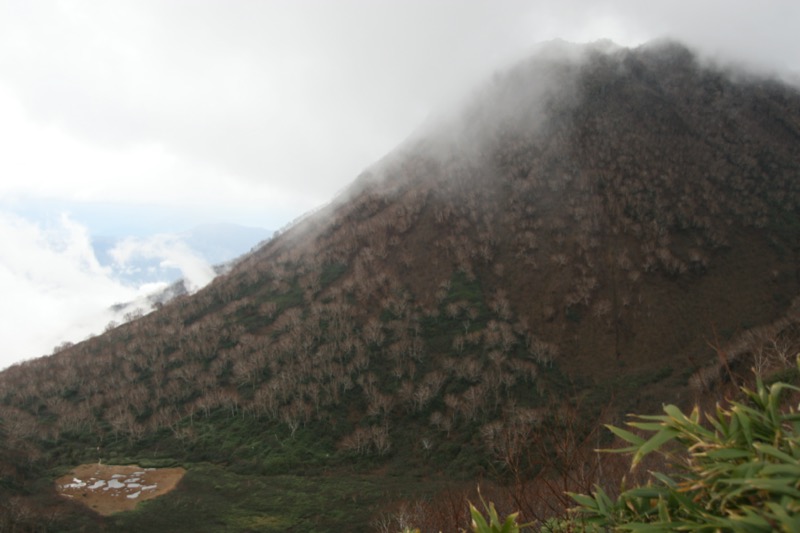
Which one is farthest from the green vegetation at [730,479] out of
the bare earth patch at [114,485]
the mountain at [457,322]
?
the bare earth patch at [114,485]

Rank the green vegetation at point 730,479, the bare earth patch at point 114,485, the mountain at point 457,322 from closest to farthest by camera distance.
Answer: the green vegetation at point 730,479
the bare earth patch at point 114,485
the mountain at point 457,322

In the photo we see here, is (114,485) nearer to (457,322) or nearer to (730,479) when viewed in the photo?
(457,322)

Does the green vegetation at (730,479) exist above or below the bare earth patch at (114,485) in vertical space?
above

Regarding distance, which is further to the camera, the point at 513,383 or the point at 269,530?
the point at 513,383

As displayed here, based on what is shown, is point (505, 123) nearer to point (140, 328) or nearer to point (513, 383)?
point (513, 383)

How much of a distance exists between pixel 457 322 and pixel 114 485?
4048 centimetres

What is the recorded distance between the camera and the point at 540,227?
69.2m

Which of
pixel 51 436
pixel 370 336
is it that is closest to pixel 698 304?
pixel 370 336

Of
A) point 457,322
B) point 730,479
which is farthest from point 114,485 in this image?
point 730,479

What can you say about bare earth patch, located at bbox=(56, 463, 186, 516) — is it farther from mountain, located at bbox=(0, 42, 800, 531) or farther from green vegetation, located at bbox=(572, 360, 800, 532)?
green vegetation, located at bbox=(572, 360, 800, 532)

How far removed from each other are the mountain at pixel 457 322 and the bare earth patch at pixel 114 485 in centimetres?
182

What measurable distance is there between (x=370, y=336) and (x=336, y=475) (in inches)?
784

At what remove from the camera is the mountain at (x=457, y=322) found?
42.5m

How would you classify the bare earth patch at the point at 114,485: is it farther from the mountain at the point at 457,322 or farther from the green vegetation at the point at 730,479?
the green vegetation at the point at 730,479
